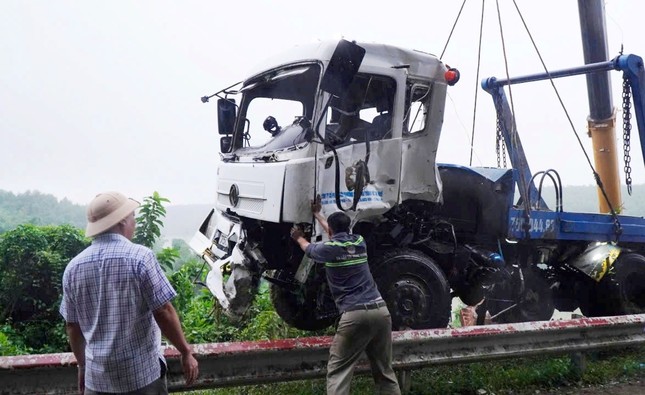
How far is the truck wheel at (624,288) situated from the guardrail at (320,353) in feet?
4.99

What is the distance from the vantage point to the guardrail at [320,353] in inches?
112

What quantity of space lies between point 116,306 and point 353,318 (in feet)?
5.15

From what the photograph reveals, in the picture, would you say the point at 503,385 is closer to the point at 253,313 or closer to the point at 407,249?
the point at 407,249

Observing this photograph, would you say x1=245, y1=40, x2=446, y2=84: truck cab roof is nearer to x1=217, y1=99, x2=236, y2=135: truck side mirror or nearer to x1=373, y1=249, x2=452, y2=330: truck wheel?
x1=217, y1=99, x2=236, y2=135: truck side mirror

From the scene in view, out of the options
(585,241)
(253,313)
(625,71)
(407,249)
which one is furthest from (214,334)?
(625,71)

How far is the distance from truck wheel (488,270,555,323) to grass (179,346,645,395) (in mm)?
1084

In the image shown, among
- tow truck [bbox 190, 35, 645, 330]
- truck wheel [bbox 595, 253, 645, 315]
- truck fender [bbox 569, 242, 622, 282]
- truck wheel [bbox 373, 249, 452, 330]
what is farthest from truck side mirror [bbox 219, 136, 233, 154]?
truck wheel [bbox 595, 253, 645, 315]

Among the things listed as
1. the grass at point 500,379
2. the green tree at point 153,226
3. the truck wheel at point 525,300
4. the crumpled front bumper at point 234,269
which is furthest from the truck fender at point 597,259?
the green tree at point 153,226

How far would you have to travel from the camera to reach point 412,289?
4.48 meters

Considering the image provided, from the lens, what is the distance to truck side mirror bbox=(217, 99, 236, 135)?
5.25 m

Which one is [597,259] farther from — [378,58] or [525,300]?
[378,58]

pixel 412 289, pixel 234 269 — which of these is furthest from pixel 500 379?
pixel 234 269

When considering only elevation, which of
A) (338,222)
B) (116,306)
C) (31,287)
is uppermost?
(338,222)

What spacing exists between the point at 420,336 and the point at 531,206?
3.01m
